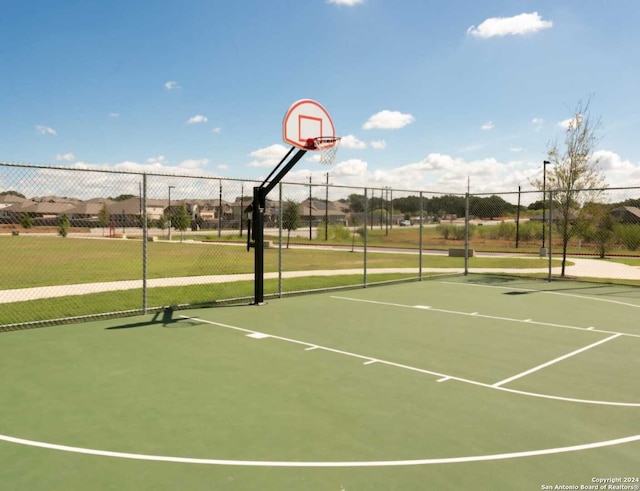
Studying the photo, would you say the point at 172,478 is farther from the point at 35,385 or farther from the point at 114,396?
the point at 35,385

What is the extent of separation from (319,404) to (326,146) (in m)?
7.71

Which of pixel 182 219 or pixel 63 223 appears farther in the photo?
pixel 182 219

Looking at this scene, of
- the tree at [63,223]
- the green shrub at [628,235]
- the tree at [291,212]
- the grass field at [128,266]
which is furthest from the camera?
the tree at [291,212]

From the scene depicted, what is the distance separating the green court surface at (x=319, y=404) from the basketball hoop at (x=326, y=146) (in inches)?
159

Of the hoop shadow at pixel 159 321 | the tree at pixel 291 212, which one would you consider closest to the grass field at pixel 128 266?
the hoop shadow at pixel 159 321

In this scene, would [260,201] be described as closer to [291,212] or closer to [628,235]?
[628,235]

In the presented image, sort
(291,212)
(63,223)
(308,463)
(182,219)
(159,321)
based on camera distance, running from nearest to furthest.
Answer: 1. (308,463)
2. (159,321)
3. (63,223)
4. (182,219)
5. (291,212)

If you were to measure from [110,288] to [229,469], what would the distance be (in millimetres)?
11741

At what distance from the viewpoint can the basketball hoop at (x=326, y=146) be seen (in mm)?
11906

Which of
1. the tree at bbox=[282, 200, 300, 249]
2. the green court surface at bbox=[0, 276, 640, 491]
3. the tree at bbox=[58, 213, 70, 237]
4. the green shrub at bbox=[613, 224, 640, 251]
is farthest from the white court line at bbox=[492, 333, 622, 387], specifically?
the tree at bbox=[282, 200, 300, 249]

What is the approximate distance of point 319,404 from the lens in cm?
572

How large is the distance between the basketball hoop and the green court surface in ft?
13.3

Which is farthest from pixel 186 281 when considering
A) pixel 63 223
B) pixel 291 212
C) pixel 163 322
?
pixel 291 212

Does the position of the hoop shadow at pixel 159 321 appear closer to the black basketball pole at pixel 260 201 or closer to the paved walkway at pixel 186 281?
the black basketball pole at pixel 260 201
